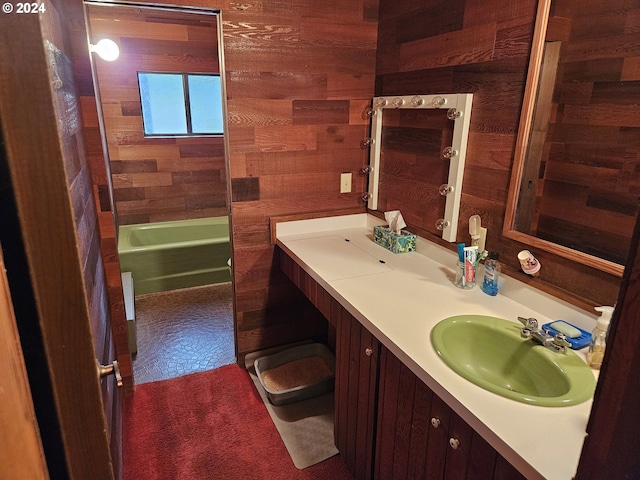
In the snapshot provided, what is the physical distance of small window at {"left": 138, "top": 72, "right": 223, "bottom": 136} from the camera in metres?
3.75

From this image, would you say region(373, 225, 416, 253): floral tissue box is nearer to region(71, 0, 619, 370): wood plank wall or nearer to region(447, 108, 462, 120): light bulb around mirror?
region(71, 0, 619, 370): wood plank wall

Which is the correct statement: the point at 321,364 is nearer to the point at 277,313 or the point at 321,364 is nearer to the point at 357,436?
the point at 277,313

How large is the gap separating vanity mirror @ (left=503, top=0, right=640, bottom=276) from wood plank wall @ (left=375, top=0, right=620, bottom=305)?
55 millimetres

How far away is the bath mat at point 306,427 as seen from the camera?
1.94 m

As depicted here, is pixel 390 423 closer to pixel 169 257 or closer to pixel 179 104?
pixel 169 257

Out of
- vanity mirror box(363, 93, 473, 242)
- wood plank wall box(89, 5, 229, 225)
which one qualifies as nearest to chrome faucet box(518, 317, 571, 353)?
vanity mirror box(363, 93, 473, 242)

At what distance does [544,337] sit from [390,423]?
586mm

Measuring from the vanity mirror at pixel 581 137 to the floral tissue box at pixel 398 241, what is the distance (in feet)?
1.98

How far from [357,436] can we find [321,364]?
0.84 meters

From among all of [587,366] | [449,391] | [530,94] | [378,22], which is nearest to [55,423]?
[449,391]

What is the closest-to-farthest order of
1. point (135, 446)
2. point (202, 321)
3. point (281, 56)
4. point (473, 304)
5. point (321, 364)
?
1. point (473, 304)
2. point (135, 446)
3. point (281, 56)
4. point (321, 364)
5. point (202, 321)

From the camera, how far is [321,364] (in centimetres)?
255

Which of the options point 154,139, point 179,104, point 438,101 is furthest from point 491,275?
point 179,104

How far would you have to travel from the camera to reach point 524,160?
153 centimetres
